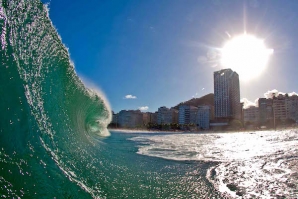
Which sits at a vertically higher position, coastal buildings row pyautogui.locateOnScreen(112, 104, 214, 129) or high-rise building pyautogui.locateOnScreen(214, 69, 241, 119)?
high-rise building pyautogui.locateOnScreen(214, 69, 241, 119)

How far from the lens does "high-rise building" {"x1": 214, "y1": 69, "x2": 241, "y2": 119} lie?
13488cm

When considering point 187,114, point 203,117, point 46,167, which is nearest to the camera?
point 46,167

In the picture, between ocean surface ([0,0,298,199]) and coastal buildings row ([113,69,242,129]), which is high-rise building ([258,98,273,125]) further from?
ocean surface ([0,0,298,199])

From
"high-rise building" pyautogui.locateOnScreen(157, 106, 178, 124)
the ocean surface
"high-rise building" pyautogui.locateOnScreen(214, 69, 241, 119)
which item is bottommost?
the ocean surface

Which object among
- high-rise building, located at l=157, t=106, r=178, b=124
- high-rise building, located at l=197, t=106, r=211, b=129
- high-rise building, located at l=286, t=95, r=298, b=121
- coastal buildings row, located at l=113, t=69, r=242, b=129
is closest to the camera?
high-rise building, located at l=286, t=95, r=298, b=121

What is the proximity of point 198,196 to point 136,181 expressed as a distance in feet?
3.85

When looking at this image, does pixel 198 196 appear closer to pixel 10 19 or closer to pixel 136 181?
pixel 136 181

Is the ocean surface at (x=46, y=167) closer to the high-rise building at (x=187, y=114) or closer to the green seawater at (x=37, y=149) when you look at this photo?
the green seawater at (x=37, y=149)

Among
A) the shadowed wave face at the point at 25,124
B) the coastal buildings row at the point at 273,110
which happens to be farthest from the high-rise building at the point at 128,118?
the shadowed wave face at the point at 25,124

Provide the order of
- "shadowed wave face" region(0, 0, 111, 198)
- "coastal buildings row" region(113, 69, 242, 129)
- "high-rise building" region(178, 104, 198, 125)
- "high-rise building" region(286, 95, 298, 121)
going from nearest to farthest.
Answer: "shadowed wave face" region(0, 0, 111, 198), "high-rise building" region(286, 95, 298, 121), "coastal buildings row" region(113, 69, 242, 129), "high-rise building" region(178, 104, 198, 125)

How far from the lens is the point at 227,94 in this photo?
137500mm

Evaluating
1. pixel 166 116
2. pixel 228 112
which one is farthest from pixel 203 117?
pixel 166 116

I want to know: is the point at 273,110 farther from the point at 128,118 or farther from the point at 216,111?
the point at 128,118

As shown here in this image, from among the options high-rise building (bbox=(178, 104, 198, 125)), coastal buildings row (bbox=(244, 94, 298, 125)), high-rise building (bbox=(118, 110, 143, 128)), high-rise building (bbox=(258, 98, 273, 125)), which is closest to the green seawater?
coastal buildings row (bbox=(244, 94, 298, 125))
